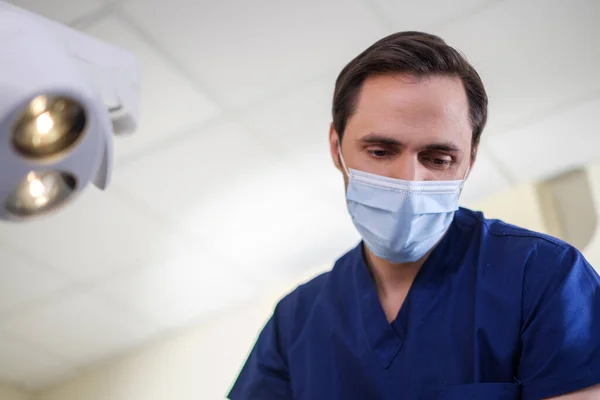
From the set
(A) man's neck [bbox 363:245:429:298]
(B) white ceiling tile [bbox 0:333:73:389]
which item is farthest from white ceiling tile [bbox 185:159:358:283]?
(A) man's neck [bbox 363:245:429:298]

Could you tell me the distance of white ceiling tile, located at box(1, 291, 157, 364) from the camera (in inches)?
125

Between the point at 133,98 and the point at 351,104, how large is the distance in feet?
1.10

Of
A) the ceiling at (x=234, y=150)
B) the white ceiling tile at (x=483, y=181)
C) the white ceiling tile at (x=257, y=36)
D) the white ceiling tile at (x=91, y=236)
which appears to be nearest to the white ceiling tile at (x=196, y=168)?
the ceiling at (x=234, y=150)

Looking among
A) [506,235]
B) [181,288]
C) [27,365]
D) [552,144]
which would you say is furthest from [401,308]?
[27,365]

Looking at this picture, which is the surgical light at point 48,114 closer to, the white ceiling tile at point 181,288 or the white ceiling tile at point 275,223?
the white ceiling tile at point 275,223

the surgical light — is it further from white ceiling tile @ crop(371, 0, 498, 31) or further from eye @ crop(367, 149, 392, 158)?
white ceiling tile @ crop(371, 0, 498, 31)

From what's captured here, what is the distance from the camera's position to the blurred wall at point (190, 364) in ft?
10.4

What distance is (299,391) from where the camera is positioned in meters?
1.15

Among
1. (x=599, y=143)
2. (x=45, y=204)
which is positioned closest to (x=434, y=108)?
(x=45, y=204)

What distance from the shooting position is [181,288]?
10.3 ft

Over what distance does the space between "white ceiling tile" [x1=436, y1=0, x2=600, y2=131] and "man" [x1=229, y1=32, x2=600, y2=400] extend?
970 millimetres

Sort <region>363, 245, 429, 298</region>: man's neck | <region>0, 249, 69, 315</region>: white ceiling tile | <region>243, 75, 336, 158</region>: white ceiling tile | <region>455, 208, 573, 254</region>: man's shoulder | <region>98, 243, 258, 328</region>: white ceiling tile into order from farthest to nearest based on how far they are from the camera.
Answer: <region>98, 243, 258, 328</region>: white ceiling tile
<region>0, 249, 69, 315</region>: white ceiling tile
<region>243, 75, 336, 158</region>: white ceiling tile
<region>363, 245, 429, 298</region>: man's neck
<region>455, 208, 573, 254</region>: man's shoulder

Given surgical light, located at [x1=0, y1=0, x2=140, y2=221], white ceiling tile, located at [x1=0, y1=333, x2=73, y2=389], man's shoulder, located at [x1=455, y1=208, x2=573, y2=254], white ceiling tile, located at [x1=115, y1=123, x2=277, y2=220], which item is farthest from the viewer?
white ceiling tile, located at [x1=0, y1=333, x2=73, y2=389]

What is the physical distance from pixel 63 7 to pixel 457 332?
1.36 meters
